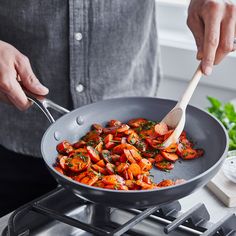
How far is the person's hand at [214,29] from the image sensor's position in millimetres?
1242

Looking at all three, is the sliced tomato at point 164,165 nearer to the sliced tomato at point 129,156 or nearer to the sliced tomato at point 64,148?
the sliced tomato at point 129,156

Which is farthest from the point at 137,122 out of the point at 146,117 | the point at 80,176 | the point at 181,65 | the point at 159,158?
the point at 181,65

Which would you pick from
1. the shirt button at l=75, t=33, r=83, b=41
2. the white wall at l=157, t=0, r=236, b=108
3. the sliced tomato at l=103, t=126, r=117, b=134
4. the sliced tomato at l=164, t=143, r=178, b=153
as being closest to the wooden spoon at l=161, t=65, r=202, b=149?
the sliced tomato at l=164, t=143, r=178, b=153

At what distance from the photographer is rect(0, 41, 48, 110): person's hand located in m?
1.20

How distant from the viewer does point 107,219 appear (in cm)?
116

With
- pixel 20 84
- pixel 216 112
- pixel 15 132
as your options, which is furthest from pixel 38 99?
pixel 216 112

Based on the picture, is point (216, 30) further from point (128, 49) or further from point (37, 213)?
point (37, 213)

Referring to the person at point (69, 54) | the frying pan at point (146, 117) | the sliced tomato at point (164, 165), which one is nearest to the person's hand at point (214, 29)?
the person at point (69, 54)

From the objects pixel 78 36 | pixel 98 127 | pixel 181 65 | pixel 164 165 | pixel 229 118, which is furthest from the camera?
pixel 181 65

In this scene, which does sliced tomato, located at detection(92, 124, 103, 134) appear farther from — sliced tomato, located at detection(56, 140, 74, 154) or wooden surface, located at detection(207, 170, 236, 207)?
wooden surface, located at detection(207, 170, 236, 207)

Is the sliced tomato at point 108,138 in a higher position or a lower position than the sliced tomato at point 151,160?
higher

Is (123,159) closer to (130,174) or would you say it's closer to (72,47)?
(130,174)

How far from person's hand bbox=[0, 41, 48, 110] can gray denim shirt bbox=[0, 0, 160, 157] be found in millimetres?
183

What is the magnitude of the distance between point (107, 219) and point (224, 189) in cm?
27
